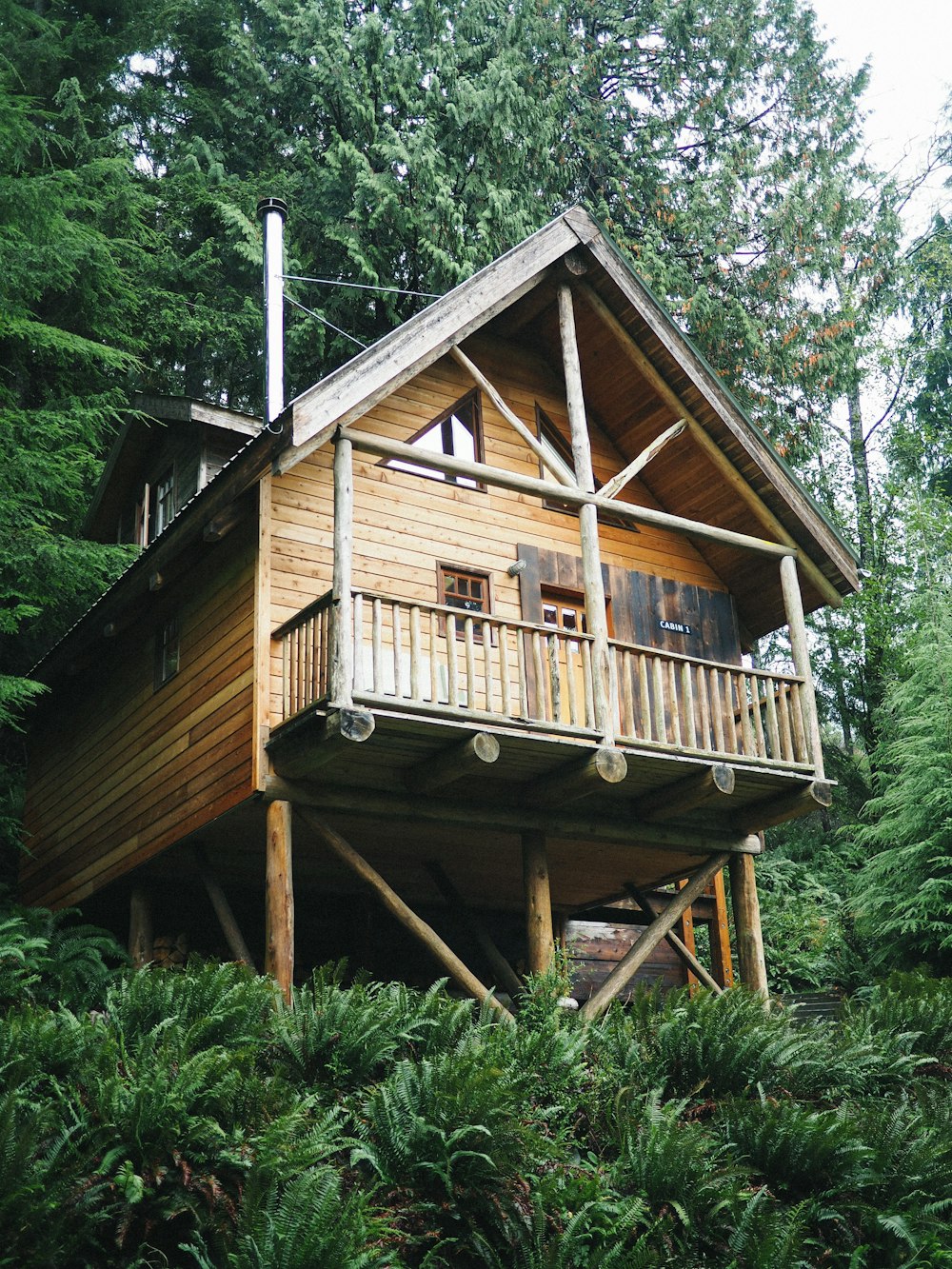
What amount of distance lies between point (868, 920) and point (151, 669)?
11.1 m

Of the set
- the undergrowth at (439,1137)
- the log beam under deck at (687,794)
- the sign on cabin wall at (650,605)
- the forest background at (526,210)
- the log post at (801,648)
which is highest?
the forest background at (526,210)

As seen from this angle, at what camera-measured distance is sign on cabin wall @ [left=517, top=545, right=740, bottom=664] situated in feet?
53.0

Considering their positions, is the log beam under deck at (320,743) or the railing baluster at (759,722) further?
the railing baluster at (759,722)

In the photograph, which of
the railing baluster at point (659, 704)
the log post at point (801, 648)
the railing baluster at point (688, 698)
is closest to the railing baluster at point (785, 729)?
the log post at point (801, 648)

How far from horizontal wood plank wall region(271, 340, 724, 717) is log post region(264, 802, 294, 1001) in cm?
109

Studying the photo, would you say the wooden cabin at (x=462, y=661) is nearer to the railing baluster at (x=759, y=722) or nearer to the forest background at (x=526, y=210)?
the railing baluster at (x=759, y=722)

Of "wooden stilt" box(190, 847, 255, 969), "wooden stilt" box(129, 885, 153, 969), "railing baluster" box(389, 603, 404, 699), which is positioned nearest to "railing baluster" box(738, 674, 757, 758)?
"railing baluster" box(389, 603, 404, 699)

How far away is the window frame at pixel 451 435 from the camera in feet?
52.0

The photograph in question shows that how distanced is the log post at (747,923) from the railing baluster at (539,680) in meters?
Answer: 4.01

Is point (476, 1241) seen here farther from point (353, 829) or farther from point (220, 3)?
point (220, 3)

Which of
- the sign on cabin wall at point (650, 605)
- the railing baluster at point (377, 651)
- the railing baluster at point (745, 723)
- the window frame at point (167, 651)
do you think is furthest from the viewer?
the sign on cabin wall at point (650, 605)

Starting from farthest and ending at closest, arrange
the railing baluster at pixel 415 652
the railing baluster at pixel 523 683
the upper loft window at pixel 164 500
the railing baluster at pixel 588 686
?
the upper loft window at pixel 164 500 → the railing baluster at pixel 588 686 → the railing baluster at pixel 523 683 → the railing baluster at pixel 415 652

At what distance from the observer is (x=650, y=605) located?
1697cm

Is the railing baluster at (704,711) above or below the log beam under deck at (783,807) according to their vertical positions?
above
